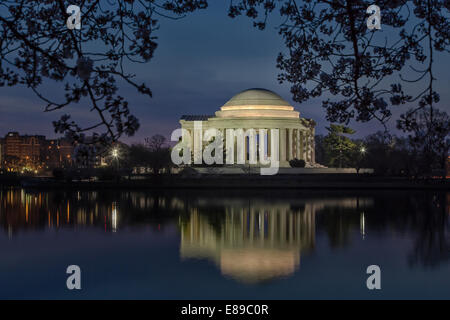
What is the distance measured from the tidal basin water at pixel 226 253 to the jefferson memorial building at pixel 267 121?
72481 mm

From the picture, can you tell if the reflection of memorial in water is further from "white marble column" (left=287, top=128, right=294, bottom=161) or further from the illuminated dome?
the illuminated dome

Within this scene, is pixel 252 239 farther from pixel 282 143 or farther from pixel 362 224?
pixel 282 143

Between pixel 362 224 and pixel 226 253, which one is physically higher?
pixel 362 224

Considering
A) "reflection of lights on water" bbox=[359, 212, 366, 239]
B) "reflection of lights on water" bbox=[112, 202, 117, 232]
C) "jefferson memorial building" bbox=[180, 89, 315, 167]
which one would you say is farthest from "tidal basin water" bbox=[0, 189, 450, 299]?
"jefferson memorial building" bbox=[180, 89, 315, 167]

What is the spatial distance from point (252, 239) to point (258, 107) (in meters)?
91.5

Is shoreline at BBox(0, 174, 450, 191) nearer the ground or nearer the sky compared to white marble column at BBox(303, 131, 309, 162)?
nearer the ground

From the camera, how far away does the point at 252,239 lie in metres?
29.3

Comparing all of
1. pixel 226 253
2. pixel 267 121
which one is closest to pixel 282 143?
pixel 267 121

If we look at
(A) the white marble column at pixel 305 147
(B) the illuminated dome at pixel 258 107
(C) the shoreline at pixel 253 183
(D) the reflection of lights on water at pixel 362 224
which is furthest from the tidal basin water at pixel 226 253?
(A) the white marble column at pixel 305 147

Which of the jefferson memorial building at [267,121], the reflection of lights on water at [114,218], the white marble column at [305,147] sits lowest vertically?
the reflection of lights on water at [114,218]

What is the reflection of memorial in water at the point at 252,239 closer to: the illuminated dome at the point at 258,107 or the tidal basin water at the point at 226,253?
the tidal basin water at the point at 226,253

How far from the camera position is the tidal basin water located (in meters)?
18.4

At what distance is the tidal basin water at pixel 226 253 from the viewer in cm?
1841

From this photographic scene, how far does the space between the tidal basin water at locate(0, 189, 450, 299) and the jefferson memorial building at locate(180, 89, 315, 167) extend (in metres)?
72.5
